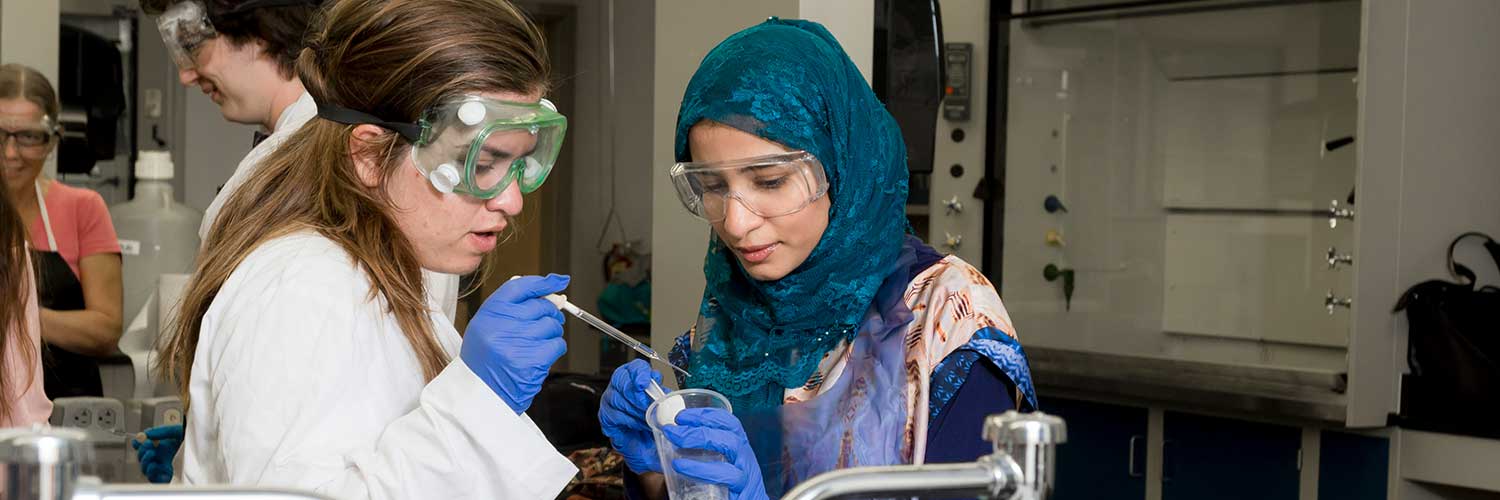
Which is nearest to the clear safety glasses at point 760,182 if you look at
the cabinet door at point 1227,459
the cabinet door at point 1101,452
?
the cabinet door at point 1227,459

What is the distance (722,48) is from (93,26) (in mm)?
4180

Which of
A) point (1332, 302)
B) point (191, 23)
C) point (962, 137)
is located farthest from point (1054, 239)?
point (191, 23)

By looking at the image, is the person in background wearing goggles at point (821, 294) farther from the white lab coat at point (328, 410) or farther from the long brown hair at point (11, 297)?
the long brown hair at point (11, 297)

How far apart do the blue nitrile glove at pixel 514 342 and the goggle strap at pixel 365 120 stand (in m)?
0.20

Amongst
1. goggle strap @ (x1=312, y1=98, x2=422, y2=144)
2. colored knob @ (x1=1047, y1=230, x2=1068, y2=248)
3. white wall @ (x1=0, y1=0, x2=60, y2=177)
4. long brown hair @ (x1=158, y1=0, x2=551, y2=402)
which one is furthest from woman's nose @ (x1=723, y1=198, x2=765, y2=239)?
colored knob @ (x1=1047, y1=230, x2=1068, y2=248)

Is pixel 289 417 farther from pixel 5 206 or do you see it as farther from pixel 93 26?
pixel 93 26

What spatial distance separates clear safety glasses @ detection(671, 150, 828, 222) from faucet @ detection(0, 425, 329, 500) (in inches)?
39.1

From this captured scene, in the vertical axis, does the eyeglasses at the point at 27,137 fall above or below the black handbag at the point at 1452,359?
above

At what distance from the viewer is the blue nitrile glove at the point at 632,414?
1566mm

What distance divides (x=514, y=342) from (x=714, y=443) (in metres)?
0.25

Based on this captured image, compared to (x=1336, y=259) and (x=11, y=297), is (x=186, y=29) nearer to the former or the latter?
(x=11, y=297)

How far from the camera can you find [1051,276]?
184 inches

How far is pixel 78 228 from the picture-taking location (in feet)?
11.4

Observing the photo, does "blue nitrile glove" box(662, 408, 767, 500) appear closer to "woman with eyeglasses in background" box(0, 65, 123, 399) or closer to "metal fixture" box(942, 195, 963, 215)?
"woman with eyeglasses in background" box(0, 65, 123, 399)
